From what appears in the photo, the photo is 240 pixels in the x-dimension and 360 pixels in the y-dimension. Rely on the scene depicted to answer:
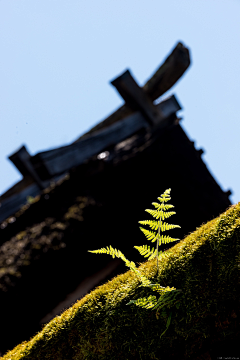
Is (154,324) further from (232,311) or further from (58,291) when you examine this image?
(58,291)

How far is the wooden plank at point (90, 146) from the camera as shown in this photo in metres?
4.93

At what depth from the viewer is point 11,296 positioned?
2711 millimetres

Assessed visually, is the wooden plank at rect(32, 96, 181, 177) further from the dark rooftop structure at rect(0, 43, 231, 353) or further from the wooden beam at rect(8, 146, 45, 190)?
the wooden beam at rect(8, 146, 45, 190)

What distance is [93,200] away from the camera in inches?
145

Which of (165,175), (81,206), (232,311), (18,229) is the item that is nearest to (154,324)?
(232,311)

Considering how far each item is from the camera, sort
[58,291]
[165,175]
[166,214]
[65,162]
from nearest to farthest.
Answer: [166,214] → [58,291] → [165,175] → [65,162]

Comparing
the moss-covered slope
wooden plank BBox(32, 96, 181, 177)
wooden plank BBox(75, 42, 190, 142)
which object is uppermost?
wooden plank BBox(75, 42, 190, 142)

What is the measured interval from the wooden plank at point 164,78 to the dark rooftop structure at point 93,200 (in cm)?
2

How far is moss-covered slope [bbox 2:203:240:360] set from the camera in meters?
1.31

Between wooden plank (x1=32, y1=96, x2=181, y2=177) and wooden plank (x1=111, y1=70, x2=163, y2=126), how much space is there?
0.48ft

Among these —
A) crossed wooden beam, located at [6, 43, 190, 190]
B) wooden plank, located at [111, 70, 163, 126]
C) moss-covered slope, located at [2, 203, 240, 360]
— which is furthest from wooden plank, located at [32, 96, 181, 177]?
moss-covered slope, located at [2, 203, 240, 360]

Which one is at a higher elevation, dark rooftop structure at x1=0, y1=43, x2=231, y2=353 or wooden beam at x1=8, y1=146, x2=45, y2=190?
wooden beam at x1=8, y1=146, x2=45, y2=190

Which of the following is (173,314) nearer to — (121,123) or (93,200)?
(93,200)

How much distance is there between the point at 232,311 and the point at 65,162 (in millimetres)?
4194
